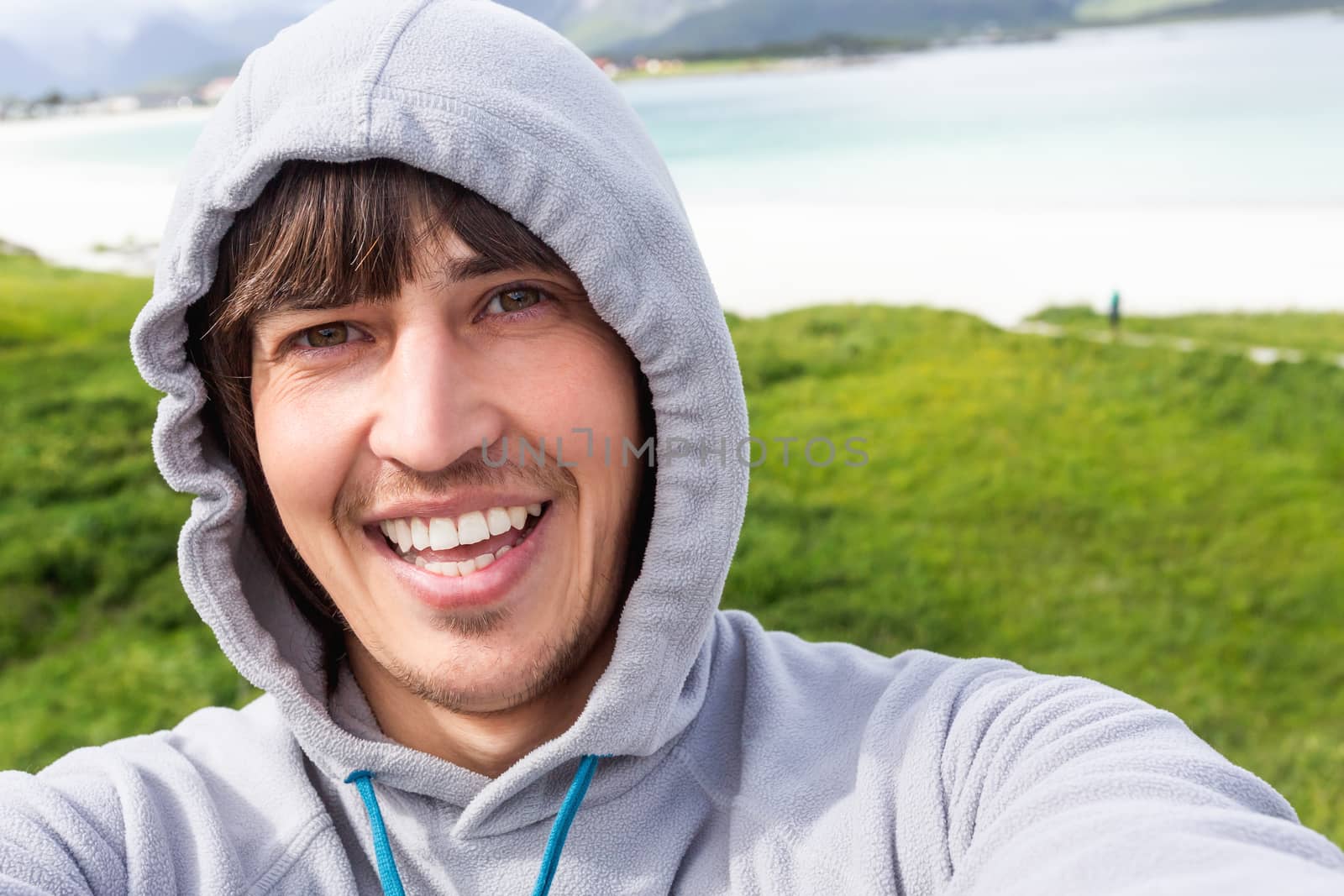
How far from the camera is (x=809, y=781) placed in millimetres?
1501

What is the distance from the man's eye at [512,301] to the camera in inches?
58.9

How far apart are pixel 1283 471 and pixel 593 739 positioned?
5828 mm

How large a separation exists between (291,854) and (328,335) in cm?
69

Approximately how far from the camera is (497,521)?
60.1 inches

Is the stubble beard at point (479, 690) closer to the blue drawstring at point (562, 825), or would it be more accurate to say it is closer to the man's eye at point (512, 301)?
the blue drawstring at point (562, 825)

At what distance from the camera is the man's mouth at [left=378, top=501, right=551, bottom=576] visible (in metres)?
1.51

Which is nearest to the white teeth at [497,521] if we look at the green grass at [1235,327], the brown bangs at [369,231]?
the brown bangs at [369,231]

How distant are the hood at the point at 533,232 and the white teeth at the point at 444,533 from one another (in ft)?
0.86

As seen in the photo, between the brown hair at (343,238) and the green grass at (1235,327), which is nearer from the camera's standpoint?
the brown hair at (343,238)

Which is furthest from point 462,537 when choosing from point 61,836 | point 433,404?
point 61,836

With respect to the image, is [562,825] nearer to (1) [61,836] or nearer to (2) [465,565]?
(2) [465,565]

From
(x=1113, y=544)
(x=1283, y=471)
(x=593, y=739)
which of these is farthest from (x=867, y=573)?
(x=593, y=739)

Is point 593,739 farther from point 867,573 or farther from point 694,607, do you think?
point 867,573

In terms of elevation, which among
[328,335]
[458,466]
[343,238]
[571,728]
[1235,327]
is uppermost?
[343,238]
